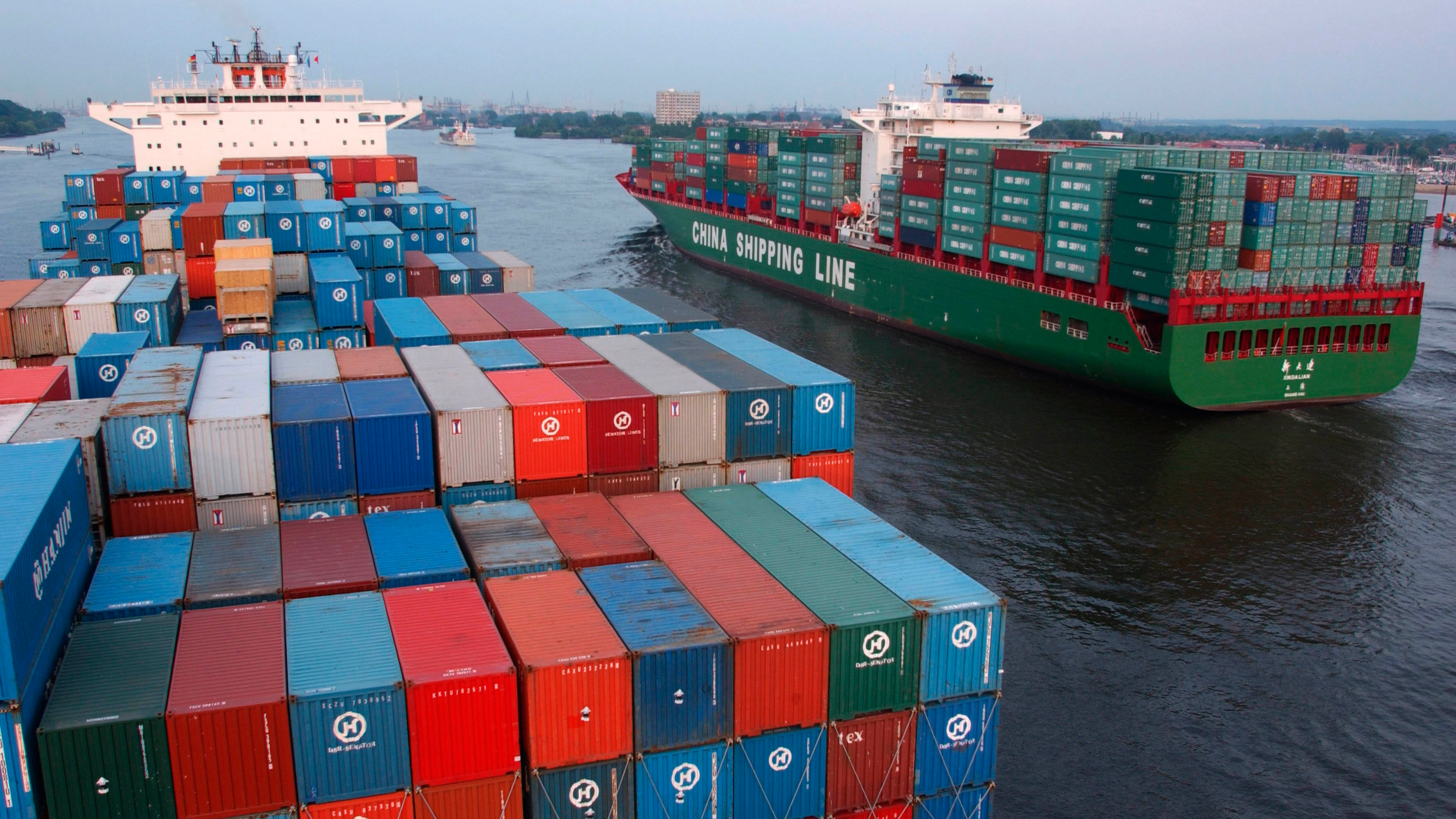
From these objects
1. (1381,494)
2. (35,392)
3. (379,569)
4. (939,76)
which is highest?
(939,76)

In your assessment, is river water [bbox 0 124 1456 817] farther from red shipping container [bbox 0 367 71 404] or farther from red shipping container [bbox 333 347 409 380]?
red shipping container [bbox 0 367 71 404]

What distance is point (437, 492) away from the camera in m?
18.3

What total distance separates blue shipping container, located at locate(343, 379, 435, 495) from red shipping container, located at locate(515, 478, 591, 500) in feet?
4.88

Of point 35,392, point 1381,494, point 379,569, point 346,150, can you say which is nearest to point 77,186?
point 346,150

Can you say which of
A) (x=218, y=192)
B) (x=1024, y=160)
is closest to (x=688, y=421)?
(x=1024, y=160)

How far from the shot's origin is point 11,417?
16.6 meters

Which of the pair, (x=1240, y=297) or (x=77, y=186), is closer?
(x=1240, y=297)

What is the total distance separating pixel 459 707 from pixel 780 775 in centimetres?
432

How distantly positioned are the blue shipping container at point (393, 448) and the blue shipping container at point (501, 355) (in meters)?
3.33

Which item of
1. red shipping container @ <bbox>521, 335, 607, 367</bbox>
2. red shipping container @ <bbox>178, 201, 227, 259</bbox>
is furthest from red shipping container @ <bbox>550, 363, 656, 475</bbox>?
red shipping container @ <bbox>178, 201, 227, 259</bbox>

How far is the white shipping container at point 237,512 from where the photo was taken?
16859mm

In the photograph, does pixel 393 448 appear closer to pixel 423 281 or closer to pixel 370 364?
pixel 370 364

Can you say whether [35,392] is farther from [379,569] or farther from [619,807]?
[619,807]

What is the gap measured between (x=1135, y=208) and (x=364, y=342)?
27.2 metres
